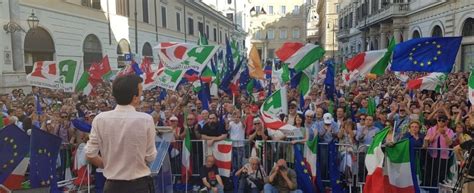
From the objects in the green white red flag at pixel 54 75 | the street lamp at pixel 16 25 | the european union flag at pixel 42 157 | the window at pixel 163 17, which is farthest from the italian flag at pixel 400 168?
the window at pixel 163 17

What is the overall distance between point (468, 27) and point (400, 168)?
21836 millimetres

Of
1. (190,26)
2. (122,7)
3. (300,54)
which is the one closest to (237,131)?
(300,54)

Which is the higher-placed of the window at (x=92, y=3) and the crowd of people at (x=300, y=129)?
the window at (x=92, y=3)

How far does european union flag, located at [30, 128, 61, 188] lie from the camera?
5.52 metres

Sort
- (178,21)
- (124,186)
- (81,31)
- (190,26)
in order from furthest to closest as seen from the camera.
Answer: (190,26) → (178,21) → (81,31) → (124,186)

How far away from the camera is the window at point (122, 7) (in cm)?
2952

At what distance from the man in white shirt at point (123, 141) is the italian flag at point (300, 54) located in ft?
26.8

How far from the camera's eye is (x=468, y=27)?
24562 millimetres

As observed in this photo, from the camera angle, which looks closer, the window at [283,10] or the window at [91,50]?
the window at [91,50]

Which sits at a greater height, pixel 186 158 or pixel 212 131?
pixel 212 131

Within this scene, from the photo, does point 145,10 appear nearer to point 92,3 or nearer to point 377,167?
point 92,3

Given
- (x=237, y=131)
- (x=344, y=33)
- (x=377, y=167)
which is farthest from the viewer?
(x=344, y=33)

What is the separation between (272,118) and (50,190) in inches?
146

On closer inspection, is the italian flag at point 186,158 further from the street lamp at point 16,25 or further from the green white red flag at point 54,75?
the street lamp at point 16,25
